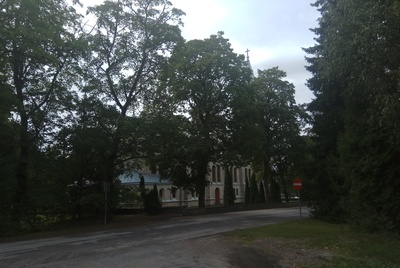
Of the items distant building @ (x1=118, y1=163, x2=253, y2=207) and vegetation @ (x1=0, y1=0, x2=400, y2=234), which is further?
distant building @ (x1=118, y1=163, x2=253, y2=207)

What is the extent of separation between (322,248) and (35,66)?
19812mm

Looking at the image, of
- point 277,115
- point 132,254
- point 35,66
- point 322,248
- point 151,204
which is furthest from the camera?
point 277,115

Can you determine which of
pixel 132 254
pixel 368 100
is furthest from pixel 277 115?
pixel 132 254

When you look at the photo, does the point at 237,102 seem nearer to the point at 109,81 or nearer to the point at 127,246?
the point at 109,81

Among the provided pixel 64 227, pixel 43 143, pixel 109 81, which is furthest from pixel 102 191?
pixel 109 81

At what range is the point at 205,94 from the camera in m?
35.4

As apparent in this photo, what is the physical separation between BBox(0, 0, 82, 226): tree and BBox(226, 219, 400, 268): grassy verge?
544 inches

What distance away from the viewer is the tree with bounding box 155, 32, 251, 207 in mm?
34625

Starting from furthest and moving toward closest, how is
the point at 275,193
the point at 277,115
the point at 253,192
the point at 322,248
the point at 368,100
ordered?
the point at 275,193
the point at 253,192
the point at 277,115
the point at 368,100
the point at 322,248

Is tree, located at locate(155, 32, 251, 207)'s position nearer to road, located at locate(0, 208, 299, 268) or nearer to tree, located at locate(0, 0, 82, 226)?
tree, located at locate(0, 0, 82, 226)

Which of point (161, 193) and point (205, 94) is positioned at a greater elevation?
point (205, 94)

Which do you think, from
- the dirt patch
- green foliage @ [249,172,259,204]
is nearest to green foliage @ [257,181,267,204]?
green foliage @ [249,172,259,204]

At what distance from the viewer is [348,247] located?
12203 mm

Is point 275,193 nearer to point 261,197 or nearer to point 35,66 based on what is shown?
point 261,197
